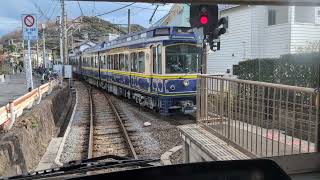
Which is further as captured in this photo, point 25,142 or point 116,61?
point 116,61

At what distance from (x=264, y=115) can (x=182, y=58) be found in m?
10.4

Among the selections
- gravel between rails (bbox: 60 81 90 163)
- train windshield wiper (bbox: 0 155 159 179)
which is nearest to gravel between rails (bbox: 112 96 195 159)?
gravel between rails (bbox: 60 81 90 163)

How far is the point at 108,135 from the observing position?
12.3 metres

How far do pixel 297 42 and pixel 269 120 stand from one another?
12.2m

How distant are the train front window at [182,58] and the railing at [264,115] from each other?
8042mm

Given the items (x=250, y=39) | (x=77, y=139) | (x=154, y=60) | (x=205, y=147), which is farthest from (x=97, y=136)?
(x=250, y=39)

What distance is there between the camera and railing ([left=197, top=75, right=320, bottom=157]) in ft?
14.0

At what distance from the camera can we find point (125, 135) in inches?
467

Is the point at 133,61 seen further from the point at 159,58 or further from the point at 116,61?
the point at 116,61

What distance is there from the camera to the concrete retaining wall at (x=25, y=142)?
7227 mm

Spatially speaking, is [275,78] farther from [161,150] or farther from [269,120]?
[269,120]

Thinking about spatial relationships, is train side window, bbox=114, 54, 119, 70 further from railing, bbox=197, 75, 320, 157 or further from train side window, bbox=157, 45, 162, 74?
railing, bbox=197, 75, 320, 157

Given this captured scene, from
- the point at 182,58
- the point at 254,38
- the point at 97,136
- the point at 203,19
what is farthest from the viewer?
the point at 254,38

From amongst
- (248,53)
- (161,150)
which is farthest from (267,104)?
(248,53)
